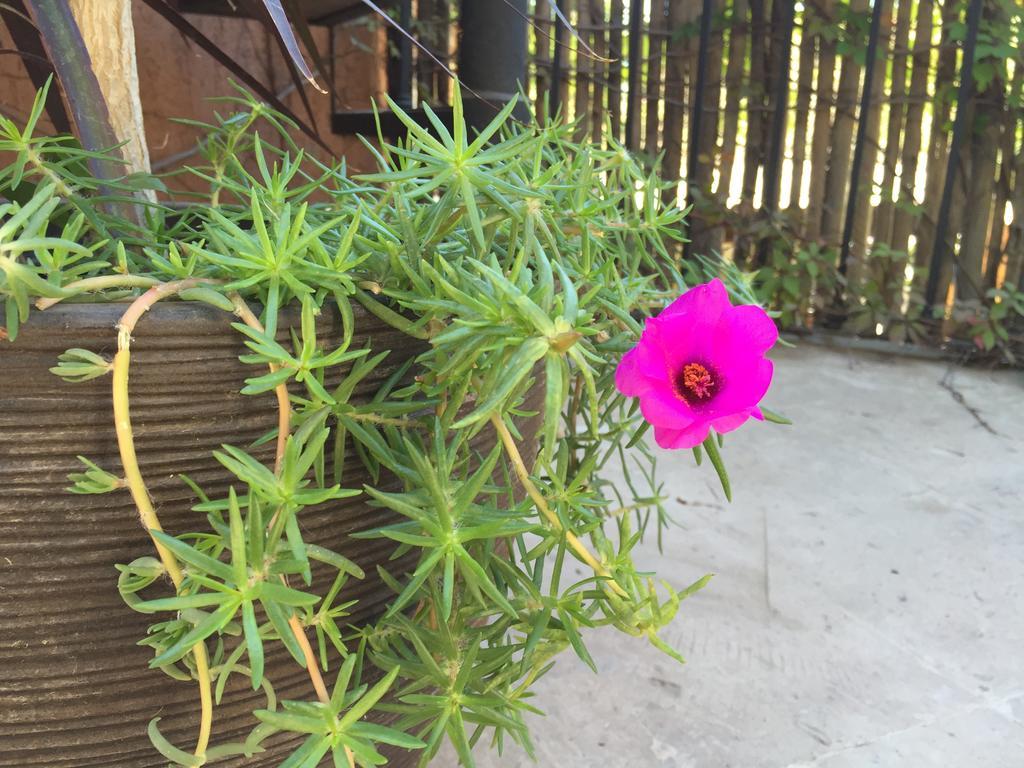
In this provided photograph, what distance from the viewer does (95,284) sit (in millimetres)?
489

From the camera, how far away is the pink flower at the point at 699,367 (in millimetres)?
505

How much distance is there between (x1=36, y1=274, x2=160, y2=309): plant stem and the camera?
473 mm

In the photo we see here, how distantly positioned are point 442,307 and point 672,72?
2.93 meters

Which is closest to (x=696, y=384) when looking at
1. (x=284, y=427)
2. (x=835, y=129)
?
(x=284, y=427)

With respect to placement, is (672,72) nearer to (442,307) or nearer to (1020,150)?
(1020,150)

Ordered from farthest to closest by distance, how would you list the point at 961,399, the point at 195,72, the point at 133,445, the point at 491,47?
the point at 195,72 < the point at 961,399 < the point at 491,47 < the point at 133,445

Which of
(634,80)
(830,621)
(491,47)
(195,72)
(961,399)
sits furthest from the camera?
(634,80)

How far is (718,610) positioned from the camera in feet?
4.13

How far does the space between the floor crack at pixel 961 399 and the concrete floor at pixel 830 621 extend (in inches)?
1.4

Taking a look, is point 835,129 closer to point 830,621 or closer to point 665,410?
point 830,621

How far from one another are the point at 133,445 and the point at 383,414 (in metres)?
0.15

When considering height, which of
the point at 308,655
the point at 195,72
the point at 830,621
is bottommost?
the point at 830,621

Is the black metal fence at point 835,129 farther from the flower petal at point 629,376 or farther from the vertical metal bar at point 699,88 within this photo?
the flower petal at point 629,376

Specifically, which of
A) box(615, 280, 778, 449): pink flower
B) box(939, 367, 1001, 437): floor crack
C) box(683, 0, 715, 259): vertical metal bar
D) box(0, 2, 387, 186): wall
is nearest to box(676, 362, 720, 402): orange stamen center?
box(615, 280, 778, 449): pink flower
